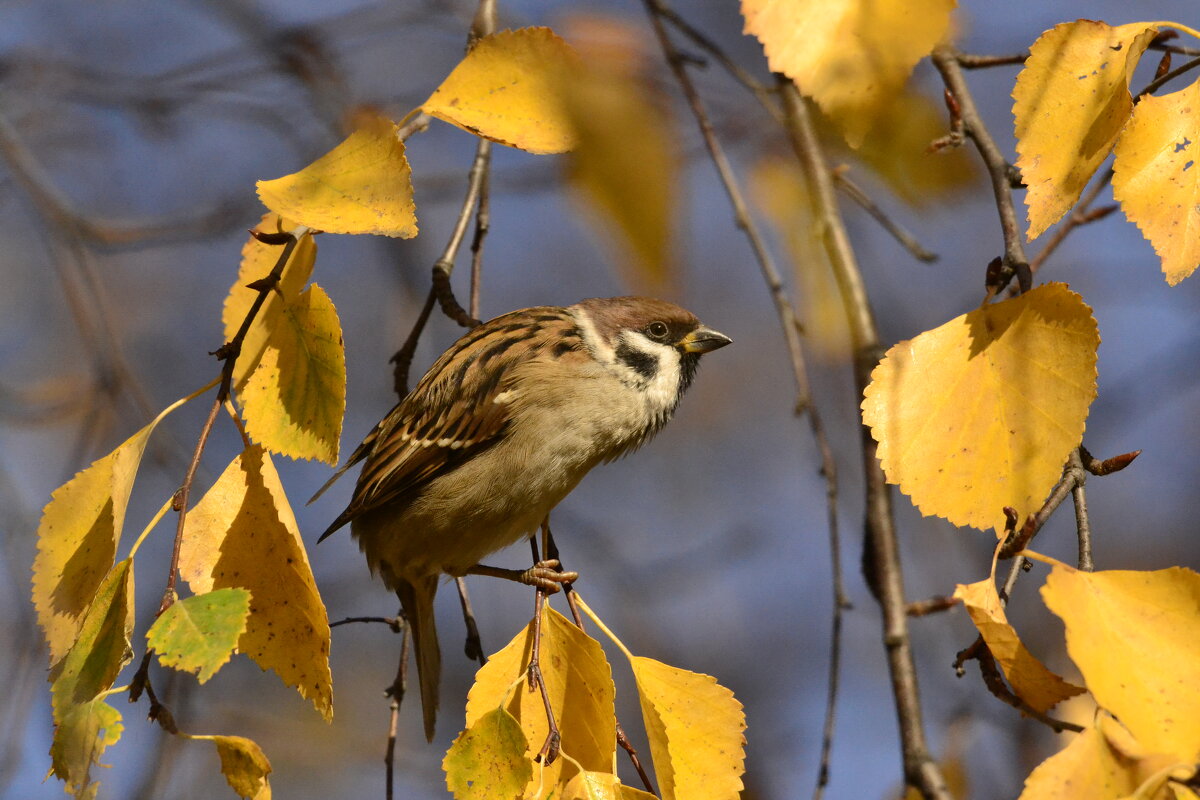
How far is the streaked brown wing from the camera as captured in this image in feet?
8.32

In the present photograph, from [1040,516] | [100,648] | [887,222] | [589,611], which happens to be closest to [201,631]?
[100,648]

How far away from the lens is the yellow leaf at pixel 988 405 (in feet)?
4.59

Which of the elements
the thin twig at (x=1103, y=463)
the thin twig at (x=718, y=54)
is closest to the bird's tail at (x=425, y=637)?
the thin twig at (x=718, y=54)

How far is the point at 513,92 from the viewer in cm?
160

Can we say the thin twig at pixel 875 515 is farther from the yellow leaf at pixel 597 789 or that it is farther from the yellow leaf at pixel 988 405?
the yellow leaf at pixel 597 789

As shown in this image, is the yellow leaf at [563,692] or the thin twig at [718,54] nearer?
the yellow leaf at [563,692]

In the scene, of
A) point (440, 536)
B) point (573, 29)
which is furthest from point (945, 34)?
point (573, 29)

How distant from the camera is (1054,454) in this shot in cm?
139

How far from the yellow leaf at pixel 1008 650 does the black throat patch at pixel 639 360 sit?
1.32m

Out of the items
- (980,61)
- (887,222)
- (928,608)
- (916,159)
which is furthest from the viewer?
(916,159)

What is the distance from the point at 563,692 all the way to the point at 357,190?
749 mm

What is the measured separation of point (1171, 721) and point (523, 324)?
1810 mm

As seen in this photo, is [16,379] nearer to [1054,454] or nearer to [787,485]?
[787,485]

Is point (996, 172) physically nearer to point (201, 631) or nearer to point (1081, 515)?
point (1081, 515)
